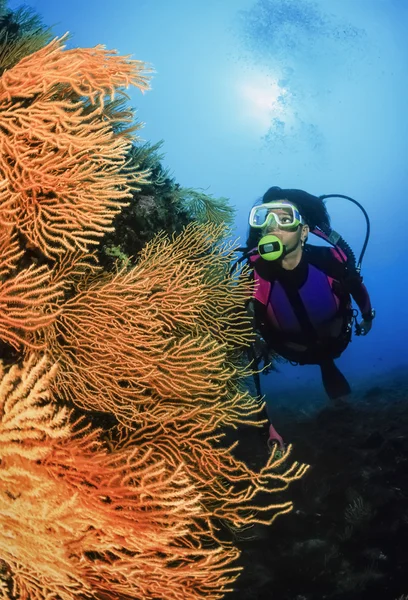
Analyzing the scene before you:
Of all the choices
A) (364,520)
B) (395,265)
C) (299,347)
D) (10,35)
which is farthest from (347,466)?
(395,265)

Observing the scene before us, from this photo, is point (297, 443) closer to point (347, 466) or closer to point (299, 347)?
point (347, 466)

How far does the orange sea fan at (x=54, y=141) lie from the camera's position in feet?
9.00

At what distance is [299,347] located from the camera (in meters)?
7.32

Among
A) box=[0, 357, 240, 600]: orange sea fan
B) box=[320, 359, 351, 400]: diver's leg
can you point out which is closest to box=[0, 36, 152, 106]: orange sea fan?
box=[0, 357, 240, 600]: orange sea fan

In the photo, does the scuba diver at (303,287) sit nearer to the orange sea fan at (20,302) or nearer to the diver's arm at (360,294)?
the diver's arm at (360,294)

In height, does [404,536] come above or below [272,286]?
below

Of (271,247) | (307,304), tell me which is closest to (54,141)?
(271,247)

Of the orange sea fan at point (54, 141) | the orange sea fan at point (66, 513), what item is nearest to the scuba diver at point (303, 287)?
the orange sea fan at point (54, 141)

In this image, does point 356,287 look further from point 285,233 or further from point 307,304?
point 285,233

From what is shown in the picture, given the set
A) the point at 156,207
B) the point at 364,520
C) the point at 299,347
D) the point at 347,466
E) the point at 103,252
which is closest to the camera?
the point at 103,252

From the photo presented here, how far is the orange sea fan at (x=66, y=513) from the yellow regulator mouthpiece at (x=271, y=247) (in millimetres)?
3895

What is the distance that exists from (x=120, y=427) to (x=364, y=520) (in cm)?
539

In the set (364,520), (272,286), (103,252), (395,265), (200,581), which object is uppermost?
(395,265)

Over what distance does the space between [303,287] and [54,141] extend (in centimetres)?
524
